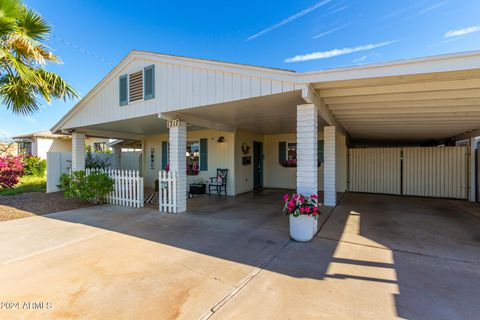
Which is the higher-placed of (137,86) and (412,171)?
(137,86)

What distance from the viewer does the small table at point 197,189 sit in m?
8.25

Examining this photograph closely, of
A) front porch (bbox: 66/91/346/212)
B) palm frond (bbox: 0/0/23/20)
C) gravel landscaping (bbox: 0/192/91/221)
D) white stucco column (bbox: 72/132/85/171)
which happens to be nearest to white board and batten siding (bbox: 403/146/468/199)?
front porch (bbox: 66/91/346/212)

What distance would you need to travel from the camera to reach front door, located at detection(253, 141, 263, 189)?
366 inches

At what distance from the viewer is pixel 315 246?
333 centimetres

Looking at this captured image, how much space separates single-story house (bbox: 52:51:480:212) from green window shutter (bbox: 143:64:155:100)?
3 cm

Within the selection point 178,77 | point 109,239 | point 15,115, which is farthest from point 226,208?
point 15,115

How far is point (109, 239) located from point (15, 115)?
17.8 ft

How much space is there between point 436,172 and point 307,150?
7.18 meters

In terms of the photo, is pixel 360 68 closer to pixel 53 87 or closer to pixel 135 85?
pixel 135 85

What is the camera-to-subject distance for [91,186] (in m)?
6.16

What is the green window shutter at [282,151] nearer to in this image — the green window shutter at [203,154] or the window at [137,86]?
the green window shutter at [203,154]

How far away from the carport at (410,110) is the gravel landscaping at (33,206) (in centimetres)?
696

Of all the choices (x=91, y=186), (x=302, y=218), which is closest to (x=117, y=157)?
(x=91, y=186)

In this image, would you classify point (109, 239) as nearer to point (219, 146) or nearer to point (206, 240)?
point (206, 240)
